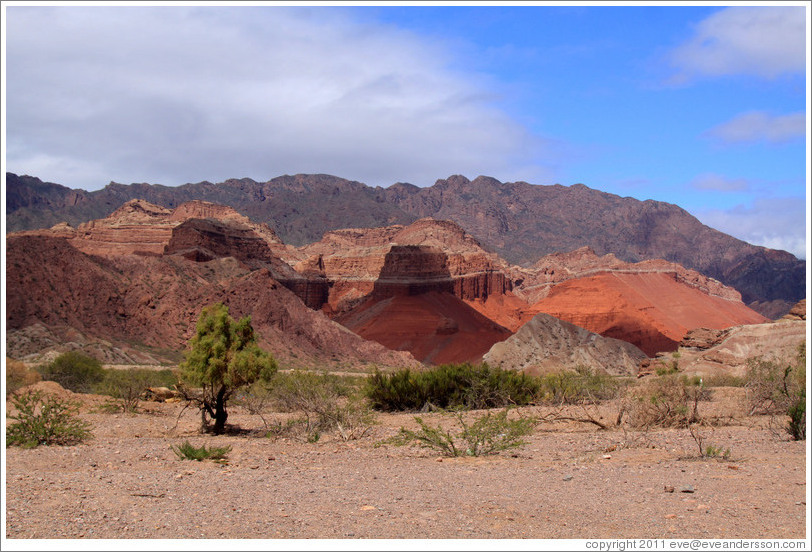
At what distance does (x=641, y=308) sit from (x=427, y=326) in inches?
1413

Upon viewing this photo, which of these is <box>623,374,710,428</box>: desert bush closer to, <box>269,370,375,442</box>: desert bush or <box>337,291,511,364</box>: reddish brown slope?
<box>269,370,375,442</box>: desert bush

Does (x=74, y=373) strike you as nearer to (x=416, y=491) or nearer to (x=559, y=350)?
(x=416, y=491)

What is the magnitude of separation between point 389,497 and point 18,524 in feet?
13.8

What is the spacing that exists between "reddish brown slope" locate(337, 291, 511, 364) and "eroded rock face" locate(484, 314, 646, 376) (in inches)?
595

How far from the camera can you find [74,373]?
3048 cm

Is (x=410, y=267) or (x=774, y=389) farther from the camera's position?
(x=410, y=267)

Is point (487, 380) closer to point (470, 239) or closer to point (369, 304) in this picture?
point (369, 304)

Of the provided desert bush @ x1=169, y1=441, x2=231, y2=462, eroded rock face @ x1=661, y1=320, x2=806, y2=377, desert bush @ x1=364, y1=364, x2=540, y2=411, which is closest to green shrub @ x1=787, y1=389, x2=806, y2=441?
desert bush @ x1=364, y1=364, x2=540, y2=411

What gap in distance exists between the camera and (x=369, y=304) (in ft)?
310

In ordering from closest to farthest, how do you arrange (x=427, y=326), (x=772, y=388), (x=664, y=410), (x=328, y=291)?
(x=664, y=410) → (x=772, y=388) → (x=427, y=326) → (x=328, y=291)

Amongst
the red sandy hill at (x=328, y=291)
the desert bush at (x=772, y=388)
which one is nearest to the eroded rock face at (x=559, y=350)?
the red sandy hill at (x=328, y=291)

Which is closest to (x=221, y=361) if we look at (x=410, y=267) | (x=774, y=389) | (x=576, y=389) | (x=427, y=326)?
(x=576, y=389)

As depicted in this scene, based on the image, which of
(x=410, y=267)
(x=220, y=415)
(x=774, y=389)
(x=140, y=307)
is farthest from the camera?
(x=410, y=267)

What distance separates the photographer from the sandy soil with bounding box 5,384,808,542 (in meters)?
7.32
